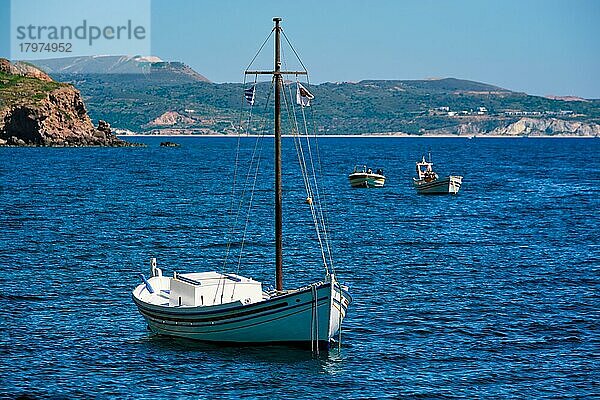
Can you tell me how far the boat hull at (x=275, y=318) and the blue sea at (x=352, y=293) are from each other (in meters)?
0.64

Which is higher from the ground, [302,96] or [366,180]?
[302,96]

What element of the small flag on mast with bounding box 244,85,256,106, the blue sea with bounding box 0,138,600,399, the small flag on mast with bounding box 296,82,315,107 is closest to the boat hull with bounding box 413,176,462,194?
the blue sea with bounding box 0,138,600,399

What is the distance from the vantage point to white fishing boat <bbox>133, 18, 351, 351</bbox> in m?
36.4

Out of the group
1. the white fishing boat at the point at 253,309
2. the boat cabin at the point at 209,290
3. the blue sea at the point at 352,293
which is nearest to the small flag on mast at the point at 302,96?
the white fishing boat at the point at 253,309

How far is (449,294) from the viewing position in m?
49.2

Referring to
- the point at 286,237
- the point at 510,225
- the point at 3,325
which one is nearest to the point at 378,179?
the point at 510,225

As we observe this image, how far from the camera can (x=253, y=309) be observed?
36812 millimetres

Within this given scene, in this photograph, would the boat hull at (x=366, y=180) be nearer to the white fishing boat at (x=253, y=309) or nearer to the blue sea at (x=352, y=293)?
the blue sea at (x=352, y=293)

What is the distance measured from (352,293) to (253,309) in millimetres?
12913

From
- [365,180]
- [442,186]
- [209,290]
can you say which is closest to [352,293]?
[209,290]

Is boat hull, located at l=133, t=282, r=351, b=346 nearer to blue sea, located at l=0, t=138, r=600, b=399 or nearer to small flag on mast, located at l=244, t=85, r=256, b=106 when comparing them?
blue sea, located at l=0, t=138, r=600, b=399

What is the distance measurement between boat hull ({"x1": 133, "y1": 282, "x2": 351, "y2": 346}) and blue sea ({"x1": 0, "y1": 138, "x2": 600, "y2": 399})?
0.64m

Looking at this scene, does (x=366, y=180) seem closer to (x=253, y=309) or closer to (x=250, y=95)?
(x=250, y=95)

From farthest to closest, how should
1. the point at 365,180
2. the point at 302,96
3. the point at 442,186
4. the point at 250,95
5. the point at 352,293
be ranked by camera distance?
the point at 365,180 → the point at 442,186 → the point at 352,293 → the point at 250,95 → the point at 302,96
